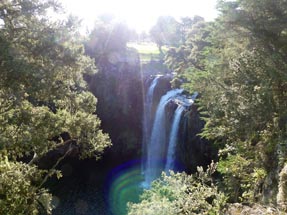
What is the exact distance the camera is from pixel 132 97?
33.2m

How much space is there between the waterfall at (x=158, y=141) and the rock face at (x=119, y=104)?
347 cm

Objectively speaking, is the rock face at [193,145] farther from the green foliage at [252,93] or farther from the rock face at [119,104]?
the rock face at [119,104]

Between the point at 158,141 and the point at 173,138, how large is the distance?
4.41 metres

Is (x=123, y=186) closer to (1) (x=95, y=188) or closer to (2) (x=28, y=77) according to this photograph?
(1) (x=95, y=188)

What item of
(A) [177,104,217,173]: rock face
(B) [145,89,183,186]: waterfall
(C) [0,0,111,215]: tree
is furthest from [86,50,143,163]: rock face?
(C) [0,0,111,215]: tree

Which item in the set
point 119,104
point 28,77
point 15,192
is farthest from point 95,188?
point 28,77

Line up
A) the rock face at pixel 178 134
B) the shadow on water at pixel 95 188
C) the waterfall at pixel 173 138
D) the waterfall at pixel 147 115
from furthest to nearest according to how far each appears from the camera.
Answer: the waterfall at pixel 147 115, the waterfall at pixel 173 138, the rock face at pixel 178 134, the shadow on water at pixel 95 188

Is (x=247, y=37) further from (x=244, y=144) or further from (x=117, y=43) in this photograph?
(x=117, y=43)

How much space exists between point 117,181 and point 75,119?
17.4m

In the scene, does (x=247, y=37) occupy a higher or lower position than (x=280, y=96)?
higher

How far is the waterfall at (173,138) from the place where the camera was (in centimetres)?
2480

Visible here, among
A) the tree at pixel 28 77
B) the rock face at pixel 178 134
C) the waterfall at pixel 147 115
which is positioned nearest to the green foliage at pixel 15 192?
the tree at pixel 28 77

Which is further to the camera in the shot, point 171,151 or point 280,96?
point 171,151

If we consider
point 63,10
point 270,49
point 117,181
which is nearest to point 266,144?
point 270,49
